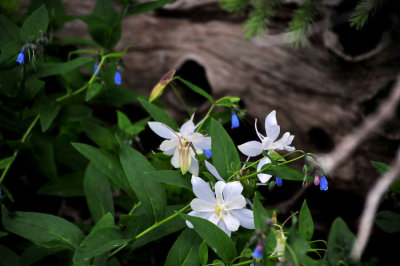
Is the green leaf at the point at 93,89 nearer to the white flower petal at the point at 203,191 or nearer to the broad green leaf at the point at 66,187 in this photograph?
the broad green leaf at the point at 66,187

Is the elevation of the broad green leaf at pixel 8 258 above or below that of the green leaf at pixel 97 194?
below

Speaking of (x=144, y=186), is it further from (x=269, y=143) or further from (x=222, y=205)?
(x=269, y=143)

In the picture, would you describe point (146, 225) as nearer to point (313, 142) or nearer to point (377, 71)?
point (313, 142)

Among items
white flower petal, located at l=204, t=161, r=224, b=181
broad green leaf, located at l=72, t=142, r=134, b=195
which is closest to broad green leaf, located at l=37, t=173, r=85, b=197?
broad green leaf, located at l=72, t=142, r=134, b=195

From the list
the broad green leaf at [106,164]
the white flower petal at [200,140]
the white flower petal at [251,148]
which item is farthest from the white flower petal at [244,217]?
the broad green leaf at [106,164]

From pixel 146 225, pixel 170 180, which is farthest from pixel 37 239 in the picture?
pixel 170 180

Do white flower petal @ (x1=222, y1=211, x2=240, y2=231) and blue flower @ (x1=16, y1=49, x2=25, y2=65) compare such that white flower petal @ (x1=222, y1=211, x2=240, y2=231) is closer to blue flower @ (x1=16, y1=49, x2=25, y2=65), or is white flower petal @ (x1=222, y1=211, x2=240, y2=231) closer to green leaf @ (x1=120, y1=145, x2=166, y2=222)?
green leaf @ (x1=120, y1=145, x2=166, y2=222)
